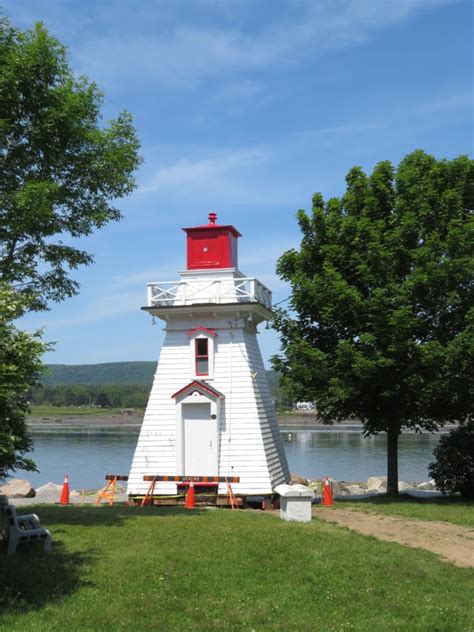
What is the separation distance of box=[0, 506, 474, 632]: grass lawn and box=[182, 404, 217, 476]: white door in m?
6.73

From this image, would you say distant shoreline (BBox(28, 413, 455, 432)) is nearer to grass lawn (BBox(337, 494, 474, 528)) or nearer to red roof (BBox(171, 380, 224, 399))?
grass lawn (BBox(337, 494, 474, 528))

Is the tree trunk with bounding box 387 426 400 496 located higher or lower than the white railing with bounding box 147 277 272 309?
lower

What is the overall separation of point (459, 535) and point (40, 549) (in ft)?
28.6

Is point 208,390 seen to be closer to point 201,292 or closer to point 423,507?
point 201,292

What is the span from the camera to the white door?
20609 mm

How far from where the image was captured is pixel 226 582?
9.88 m

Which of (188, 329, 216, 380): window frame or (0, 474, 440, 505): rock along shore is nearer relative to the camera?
(188, 329, 216, 380): window frame

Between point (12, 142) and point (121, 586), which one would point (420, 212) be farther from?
point (121, 586)

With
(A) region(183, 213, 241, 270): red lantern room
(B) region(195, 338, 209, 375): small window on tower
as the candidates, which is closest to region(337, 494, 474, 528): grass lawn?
(B) region(195, 338, 209, 375): small window on tower

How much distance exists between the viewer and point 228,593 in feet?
30.9

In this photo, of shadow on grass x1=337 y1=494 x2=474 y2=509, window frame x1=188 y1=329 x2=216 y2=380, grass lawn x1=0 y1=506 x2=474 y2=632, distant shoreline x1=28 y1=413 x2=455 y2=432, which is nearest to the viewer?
grass lawn x1=0 y1=506 x2=474 y2=632

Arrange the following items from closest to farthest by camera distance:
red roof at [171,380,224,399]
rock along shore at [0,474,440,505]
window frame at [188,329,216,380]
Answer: red roof at [171,380,224,399]
window frame at [188,329,216,380]
rock along shore at [0,474,440,505]

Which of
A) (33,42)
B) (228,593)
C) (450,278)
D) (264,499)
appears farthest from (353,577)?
(33,42)

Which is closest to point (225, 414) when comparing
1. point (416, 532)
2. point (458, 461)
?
point (458, 461)
